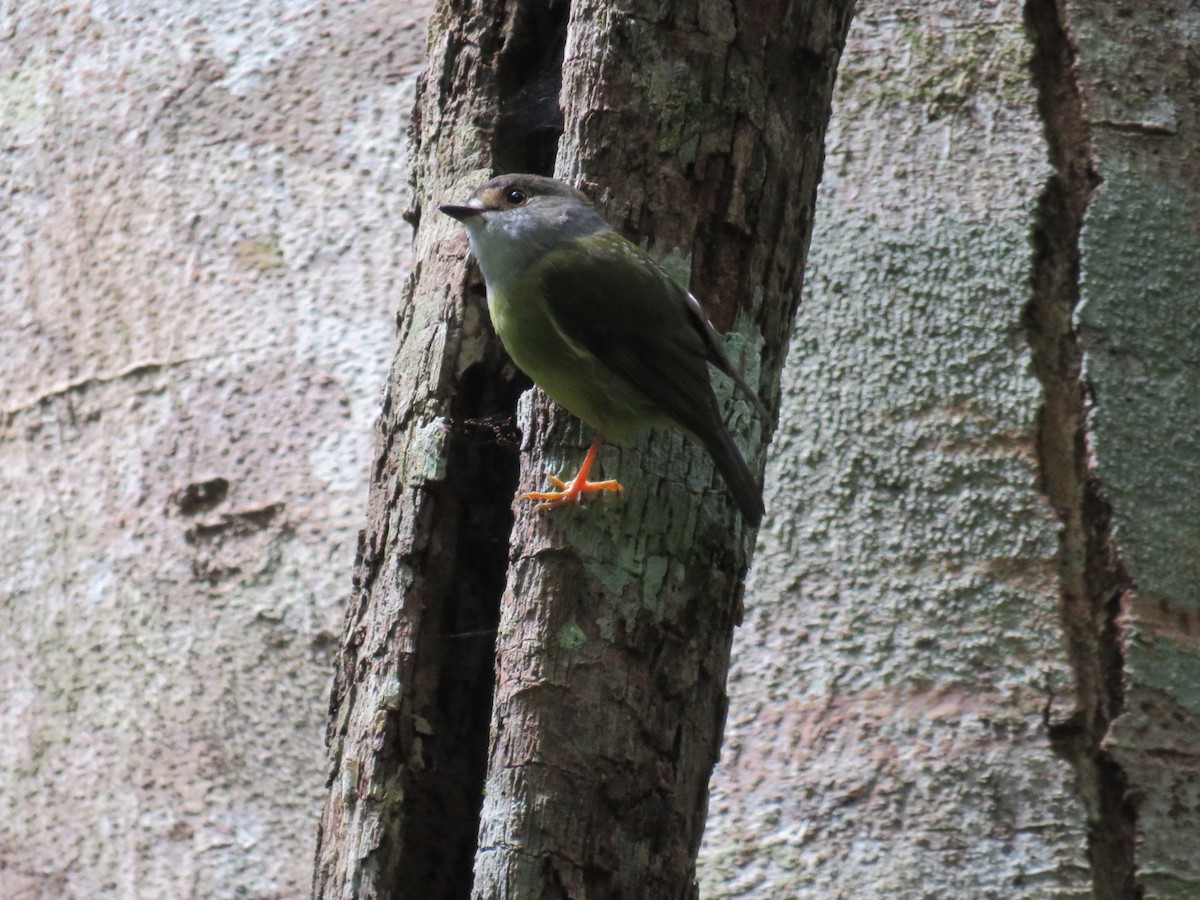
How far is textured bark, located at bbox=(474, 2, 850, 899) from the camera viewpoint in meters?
2.07

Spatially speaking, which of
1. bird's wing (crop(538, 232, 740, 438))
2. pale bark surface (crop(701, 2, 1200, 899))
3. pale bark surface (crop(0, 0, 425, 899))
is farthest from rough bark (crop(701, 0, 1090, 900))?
pale bark surface (crop(0, 0, 425, 899))

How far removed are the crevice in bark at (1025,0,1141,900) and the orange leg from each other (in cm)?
139

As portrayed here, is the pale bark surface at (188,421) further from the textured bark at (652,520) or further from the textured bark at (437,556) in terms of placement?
the textured bark at (652,520)

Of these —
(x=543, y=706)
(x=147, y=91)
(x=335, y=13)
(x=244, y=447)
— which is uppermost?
(x=335, y=13)

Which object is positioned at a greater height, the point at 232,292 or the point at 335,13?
the point at 335,13

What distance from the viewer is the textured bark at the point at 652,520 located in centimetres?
207

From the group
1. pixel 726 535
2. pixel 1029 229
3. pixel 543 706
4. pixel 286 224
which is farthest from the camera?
pixel 286 224

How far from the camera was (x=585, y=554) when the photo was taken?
2.25 m

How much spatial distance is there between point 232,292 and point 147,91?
88 centimetres

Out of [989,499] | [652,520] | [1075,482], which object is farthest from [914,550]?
[652,520]

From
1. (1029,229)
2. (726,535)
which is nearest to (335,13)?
(1029,229)

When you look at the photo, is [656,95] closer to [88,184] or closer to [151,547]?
[151,547]

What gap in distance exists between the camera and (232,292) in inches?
176

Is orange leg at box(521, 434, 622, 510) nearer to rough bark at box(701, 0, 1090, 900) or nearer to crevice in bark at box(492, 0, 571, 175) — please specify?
crevice in bark at box(492, 0, 571, 175)
